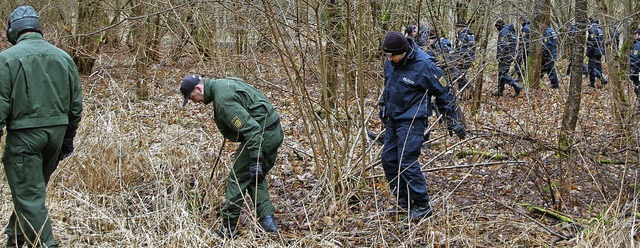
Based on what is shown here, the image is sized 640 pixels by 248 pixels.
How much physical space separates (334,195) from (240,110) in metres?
1.36

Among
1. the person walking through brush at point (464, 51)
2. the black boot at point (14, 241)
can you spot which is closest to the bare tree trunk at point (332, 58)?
the person walking through brush at point (464, 51)

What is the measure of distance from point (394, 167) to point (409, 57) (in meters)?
0.97

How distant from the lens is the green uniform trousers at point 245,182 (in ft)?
16.6

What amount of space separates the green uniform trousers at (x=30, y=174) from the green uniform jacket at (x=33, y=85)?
8 cm

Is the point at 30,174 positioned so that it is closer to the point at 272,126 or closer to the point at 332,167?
the point at 272,126

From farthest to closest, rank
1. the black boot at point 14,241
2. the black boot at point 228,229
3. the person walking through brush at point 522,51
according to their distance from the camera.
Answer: the person walking through brush at point 522,51 → the black boot at point 228,229 → the black boot at point 14,241

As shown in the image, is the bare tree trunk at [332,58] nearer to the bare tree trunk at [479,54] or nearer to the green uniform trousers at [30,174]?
the bare tree trunk at [479,54]

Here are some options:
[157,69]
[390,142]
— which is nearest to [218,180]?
[390,142]

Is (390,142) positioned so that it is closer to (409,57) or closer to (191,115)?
(409,57)

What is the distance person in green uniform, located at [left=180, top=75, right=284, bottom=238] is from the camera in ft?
15.7

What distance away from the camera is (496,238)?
15.1ft

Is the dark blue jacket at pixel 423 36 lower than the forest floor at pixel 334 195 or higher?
higher

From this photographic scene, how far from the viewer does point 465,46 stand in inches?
303

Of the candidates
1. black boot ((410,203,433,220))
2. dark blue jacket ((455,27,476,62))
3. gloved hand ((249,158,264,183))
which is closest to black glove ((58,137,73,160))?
gloved hand ((249,158,264,183))
